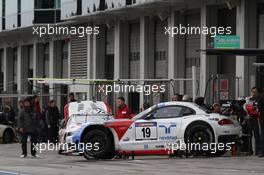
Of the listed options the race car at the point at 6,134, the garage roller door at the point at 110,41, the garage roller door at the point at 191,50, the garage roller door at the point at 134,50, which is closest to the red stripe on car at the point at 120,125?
the garage roller door at the point at 191,50

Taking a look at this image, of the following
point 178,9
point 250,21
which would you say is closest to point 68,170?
point 250,21

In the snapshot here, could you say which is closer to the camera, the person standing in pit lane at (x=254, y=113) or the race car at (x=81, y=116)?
the person standing in pit lane at (x=254, y=113)

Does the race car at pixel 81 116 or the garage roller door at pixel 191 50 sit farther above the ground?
the garage roller door at pixel 191 50

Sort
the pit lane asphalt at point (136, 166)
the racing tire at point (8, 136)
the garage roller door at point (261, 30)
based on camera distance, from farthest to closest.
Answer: the racing tire at point (8, 136)
the garage roller door at point (261, 30)
the pit lane asphalt at point (136, 166)

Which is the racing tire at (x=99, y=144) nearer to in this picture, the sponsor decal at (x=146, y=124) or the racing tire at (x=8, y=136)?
the sponsor decal at (x=146, y=124)

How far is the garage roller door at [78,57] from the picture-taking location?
40.8 metres

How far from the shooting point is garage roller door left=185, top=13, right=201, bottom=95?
1264 inches

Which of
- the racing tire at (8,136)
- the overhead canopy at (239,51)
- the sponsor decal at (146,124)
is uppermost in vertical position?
the overhead canopy at (239,51)

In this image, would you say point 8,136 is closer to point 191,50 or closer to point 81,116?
point 191,50

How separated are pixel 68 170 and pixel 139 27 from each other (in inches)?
754

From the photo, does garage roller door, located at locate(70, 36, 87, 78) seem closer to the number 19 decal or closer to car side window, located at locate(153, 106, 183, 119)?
car side window, located at locate(153, 106, 183, 119)

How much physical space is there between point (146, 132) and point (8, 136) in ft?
44.8

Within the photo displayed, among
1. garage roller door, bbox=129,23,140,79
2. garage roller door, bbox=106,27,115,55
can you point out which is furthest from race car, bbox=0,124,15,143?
garage roller door, bbox=106,27,115,55

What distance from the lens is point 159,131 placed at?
70.0ft
